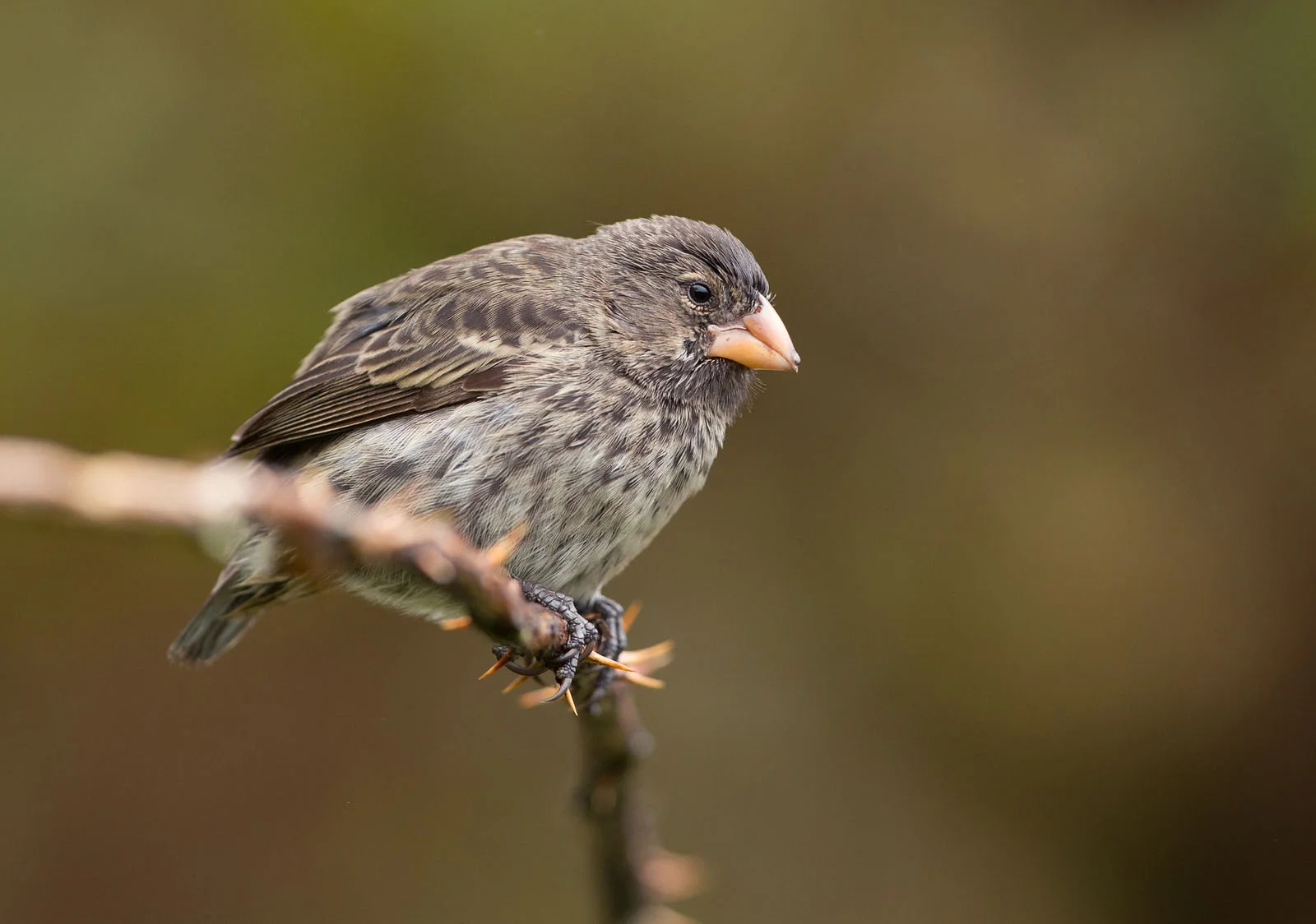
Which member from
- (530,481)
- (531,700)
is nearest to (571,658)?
(531,700)

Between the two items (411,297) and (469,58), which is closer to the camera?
(411,297)

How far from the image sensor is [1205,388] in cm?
555

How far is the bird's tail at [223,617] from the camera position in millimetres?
3961

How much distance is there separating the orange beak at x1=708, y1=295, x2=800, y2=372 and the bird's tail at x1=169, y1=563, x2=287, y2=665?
56.9 inches

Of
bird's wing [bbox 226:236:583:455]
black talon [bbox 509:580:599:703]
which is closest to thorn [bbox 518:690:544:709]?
black talon [bbox 509:580:599:703]

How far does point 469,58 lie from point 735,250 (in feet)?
6.42

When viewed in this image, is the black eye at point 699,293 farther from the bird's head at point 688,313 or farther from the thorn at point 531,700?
the thorn at point 531,700

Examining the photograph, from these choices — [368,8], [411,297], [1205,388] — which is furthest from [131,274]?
[1205,388]

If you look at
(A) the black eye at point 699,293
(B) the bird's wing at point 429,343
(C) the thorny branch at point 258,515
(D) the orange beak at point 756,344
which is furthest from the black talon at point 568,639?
(A) the black eye at point 699,293

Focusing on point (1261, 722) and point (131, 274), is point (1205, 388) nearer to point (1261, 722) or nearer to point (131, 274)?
point (1261, 722)

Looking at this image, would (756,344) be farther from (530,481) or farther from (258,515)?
(258,515)

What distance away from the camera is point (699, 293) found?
4.04 meters

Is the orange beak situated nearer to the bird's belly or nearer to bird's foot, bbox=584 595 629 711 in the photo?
the bird's belly

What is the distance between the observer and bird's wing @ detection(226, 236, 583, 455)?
3.72 metres
